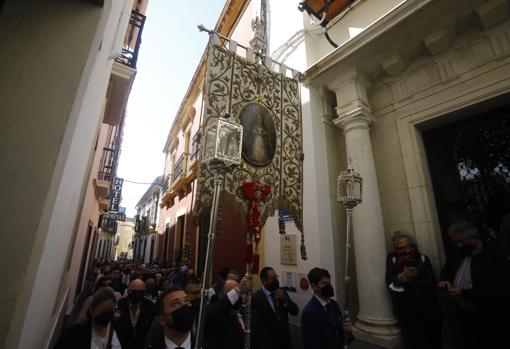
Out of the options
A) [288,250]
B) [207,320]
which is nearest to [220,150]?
[207,320]

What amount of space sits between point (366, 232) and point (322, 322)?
1684 millimetres


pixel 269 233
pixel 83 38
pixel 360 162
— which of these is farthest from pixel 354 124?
pixel 83 38

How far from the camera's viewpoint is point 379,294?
3389 millimetres

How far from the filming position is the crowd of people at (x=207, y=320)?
1764 millimetres

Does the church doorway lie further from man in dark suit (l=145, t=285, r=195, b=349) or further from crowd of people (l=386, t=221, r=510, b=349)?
man in dark suit (l=145, t=285, r=195, b=349)

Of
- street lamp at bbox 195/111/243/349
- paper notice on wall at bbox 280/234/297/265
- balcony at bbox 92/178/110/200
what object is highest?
balcony at bbox 92/178/110/200

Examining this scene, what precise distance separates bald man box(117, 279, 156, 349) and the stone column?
2.65m

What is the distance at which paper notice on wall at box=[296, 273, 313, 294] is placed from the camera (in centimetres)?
391

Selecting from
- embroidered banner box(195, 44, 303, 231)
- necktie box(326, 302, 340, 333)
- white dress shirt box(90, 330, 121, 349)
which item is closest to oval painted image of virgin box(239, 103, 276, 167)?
embroidered banner box(195, 44, 303, 231)

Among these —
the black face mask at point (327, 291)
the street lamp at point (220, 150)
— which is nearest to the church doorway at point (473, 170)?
the black face mask at point (327, 291)

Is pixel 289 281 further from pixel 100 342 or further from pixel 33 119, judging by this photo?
pixel 33 119

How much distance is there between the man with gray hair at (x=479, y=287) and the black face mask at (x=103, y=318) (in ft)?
9.81

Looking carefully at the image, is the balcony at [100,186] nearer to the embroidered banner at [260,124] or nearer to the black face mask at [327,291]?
the embroidered banner at [260,124]

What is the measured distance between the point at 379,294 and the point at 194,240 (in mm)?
6108
